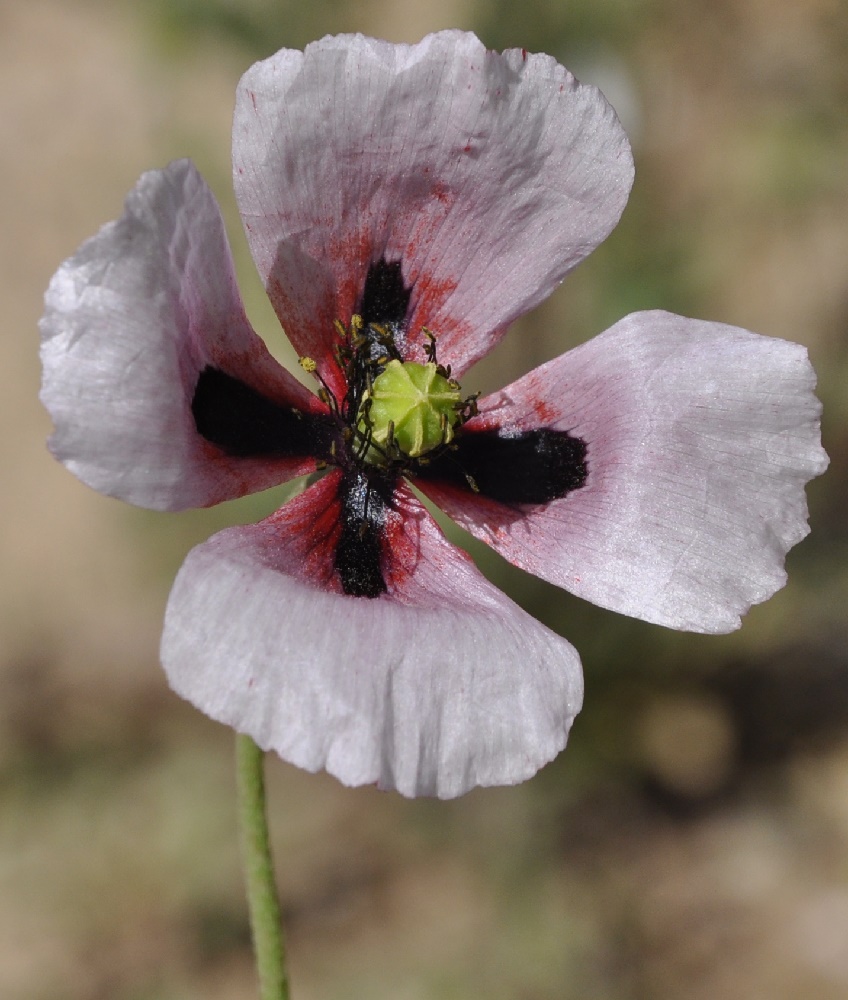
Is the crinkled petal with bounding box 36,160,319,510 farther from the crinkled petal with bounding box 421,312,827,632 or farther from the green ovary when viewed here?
the crinkled petal with bounding box 421,312,827,632

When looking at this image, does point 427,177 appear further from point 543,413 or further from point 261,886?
point 261,886

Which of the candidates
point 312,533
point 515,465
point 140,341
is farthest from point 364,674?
point 515,465

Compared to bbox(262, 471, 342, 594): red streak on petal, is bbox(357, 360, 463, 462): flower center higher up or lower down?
higher up

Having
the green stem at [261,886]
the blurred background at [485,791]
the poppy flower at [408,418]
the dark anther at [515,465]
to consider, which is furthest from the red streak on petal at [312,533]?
the blurred background at [485,791]

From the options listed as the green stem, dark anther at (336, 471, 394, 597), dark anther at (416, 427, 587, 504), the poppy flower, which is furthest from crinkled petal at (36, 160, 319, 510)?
dark anther at (416, 427, 587, 504)

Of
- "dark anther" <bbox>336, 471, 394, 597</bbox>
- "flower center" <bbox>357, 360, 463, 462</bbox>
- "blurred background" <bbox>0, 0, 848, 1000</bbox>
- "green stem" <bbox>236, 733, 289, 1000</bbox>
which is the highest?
"flower center" <bbox>357, 360, 463, 462</bbox>

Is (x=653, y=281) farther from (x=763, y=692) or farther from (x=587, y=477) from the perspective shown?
(x=587, y=477)
